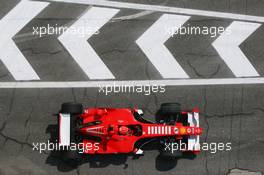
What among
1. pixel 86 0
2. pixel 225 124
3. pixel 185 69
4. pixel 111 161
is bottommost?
pixel 111 161

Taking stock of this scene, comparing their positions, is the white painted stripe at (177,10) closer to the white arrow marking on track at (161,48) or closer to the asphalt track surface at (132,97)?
the asphalt track surface at (132,97)

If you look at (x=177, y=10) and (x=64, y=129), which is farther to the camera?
(x=177, y=10)

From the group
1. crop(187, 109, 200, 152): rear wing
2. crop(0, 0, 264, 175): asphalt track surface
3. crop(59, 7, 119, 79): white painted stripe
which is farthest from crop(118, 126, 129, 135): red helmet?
crop(187, 109, 200, 152): rear wing

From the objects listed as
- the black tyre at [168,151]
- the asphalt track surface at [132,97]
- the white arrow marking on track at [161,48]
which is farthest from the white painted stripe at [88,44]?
the black tyre at [168,151]

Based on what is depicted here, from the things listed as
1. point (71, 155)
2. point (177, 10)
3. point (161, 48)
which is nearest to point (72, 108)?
point (71, 155)

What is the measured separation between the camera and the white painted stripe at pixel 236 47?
9500 millimetres

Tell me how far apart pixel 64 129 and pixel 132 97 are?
184 centimetres

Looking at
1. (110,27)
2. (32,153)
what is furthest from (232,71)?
(32,153)

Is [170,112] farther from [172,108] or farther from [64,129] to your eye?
[64,129]

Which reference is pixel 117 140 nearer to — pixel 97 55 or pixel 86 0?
pixel 97 55

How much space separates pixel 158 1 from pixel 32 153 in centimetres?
494

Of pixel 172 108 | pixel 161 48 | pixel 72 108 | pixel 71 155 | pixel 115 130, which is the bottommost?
pixel 71 155

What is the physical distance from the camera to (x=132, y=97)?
9375 mm

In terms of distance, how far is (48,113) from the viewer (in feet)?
30.4
